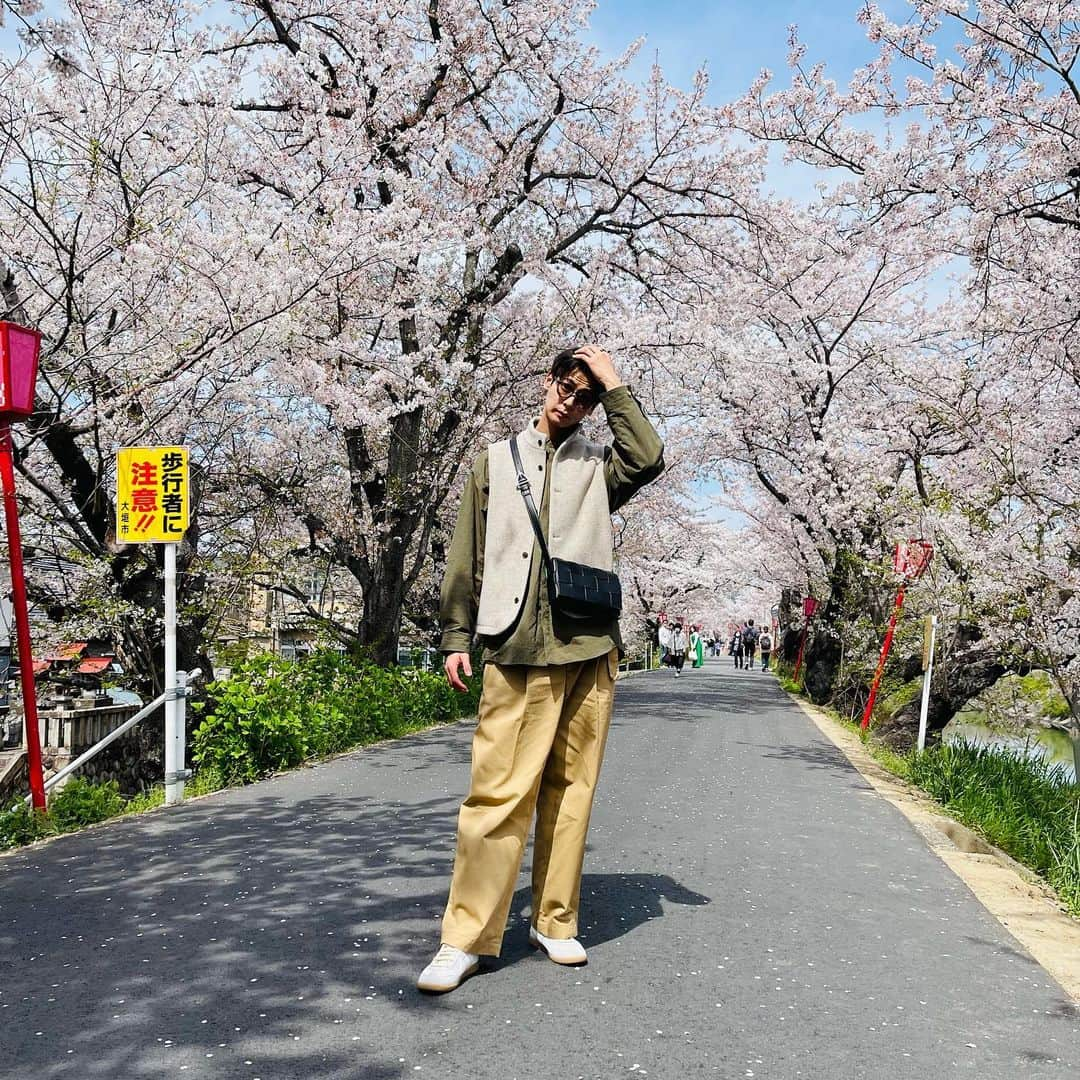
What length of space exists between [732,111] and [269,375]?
22.4 ft

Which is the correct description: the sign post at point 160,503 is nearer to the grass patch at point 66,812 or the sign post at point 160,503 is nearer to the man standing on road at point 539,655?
the grass patch at point 66,812

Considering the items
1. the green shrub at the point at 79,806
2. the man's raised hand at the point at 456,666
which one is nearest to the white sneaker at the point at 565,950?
the man's raised hand at the point at 456,666

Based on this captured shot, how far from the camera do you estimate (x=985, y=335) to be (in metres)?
11.3

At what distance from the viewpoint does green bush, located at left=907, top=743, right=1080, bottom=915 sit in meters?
6.33

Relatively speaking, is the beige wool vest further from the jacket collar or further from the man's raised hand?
the man's raised hand

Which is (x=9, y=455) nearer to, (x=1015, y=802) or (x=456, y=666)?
(x=456, y=666)

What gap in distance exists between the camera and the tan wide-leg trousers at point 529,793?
11.5 feet

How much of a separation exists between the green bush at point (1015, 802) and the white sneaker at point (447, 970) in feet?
10.6

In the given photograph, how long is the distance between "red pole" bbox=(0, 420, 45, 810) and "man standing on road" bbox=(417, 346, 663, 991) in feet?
10.9

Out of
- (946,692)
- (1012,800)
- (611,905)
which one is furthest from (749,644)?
(611,905)

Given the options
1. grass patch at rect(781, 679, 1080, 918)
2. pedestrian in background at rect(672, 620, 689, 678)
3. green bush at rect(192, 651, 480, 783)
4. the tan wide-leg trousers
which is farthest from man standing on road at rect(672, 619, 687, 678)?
the tan wide-leg trousers

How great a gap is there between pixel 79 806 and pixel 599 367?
14.9 ft

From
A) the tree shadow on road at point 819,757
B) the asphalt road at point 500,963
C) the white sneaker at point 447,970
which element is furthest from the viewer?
the tree shadow on road at point 819,757

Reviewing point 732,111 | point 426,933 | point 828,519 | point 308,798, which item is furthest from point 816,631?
point 426,933
